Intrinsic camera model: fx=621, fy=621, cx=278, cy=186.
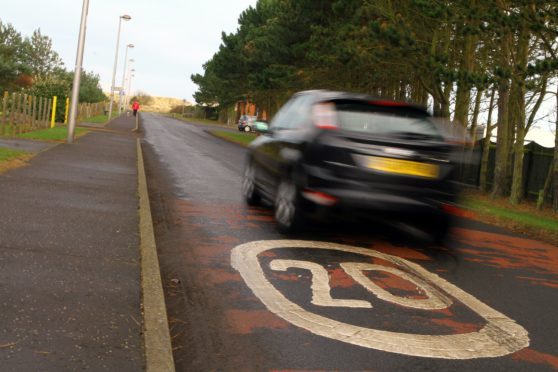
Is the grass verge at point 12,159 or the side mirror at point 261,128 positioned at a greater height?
the side mirror at point 261,128

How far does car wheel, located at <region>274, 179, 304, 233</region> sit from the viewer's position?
7285 mm

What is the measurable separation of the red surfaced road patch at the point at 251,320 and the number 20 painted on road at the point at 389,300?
0.10 meters

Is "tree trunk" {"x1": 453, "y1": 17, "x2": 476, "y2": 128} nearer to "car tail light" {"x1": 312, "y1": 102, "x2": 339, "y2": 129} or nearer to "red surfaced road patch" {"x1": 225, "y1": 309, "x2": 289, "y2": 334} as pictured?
"car tail light" {"x1": 312, "y1": 102, "x2": 339, "y2": 129}

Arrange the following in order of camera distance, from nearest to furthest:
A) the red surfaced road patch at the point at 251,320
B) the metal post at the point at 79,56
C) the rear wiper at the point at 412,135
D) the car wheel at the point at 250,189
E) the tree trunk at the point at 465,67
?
the red surfaced road patch at the point at 251,320 < the rear wiper at the point at 412,135 < the car wheel at the point at 250,189 < the metal post at the point at 79,56 < the tree trunk at the point at 465,67

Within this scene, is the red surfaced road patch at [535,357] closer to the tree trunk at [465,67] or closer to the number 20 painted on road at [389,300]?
the number 20 painted on road at [389,300]

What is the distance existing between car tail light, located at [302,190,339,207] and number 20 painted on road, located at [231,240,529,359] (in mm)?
602

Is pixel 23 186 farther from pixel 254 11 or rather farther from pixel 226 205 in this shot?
pixel 254 11

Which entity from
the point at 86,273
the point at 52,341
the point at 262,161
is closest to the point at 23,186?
the point at 262,161

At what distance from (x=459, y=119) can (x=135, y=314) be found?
1857 centimetres

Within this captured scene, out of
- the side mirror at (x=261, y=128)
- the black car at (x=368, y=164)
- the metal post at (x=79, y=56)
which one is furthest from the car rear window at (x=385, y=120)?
the metal post at (x=79, y=56)

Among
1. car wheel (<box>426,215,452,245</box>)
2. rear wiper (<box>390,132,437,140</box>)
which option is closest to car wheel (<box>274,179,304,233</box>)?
rear wiper (<box>390,132,437,140</box>)

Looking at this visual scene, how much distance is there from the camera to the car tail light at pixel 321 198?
22.1 ft

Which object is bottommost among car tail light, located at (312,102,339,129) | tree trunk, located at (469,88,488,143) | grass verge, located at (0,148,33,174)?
grass verge, located at (0,148,33,174)

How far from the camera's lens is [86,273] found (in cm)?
520
